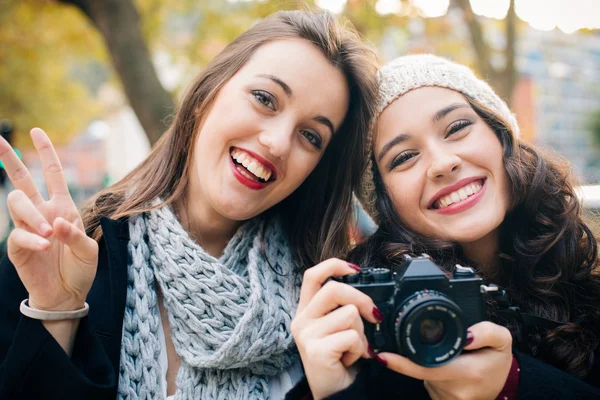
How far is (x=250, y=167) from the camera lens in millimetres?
2010

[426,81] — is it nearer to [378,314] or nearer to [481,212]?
[481,212]

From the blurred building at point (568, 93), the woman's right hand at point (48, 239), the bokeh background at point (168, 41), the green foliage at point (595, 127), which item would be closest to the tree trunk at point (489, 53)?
the bokeh background at point (168, 41)

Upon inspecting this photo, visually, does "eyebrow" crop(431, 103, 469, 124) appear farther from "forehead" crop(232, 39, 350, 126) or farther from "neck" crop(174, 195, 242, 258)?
"neck" crop(174, 195, 242, 258)

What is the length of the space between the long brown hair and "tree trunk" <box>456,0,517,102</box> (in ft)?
15.4

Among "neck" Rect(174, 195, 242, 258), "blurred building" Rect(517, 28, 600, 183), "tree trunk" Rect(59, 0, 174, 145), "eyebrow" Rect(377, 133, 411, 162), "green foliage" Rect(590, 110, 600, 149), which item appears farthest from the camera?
"green foliage" Rect(590, 110, 600, 149)

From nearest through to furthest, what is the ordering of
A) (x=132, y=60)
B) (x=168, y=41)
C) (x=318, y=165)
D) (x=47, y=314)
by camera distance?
(x=47, y=314) < (x=318, y=165) < (x=132, y=60) < (x=168, y=41)

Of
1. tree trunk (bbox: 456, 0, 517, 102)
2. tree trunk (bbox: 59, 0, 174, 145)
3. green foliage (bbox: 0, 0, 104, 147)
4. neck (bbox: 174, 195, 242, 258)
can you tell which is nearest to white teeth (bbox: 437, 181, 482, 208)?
neck (bbox: 174, 195, 242, 258)

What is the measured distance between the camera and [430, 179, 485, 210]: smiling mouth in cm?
200

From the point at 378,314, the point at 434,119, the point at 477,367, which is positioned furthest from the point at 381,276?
the point at 434,119

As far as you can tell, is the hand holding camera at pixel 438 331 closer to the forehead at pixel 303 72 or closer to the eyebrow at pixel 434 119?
the eyebrow at pixel 434 119

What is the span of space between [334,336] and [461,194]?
0.81 m

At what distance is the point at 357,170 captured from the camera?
2.31m

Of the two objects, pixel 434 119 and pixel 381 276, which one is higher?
pixel 434 119

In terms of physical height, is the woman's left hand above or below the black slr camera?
below
